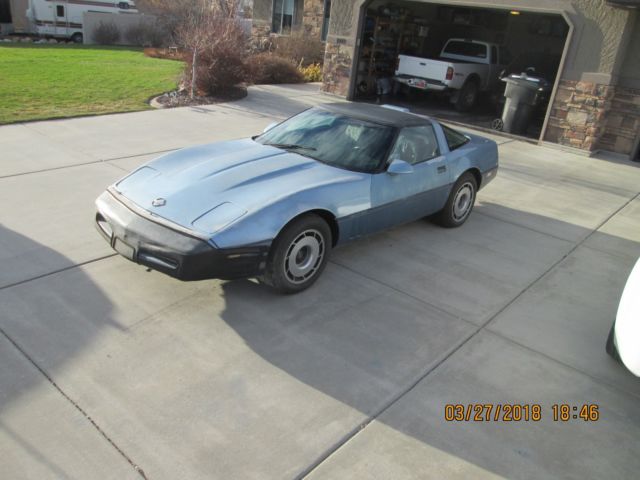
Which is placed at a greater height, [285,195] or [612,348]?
[285,195]

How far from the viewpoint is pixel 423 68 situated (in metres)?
14.5

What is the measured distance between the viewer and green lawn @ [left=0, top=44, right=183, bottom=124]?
1005 centimetres

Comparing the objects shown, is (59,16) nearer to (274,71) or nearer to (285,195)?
(274,71)

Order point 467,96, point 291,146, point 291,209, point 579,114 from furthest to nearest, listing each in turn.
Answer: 1. point 467,96
2. point 579,114
3. point 291,146
4. point 291,209

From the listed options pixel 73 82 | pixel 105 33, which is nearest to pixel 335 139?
pixel 73 82

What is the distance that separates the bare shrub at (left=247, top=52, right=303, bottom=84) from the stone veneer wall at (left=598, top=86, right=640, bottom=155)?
9194 mm

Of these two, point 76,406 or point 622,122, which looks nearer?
point 76,406

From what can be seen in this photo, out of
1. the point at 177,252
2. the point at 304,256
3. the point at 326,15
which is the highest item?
the point at 326,15

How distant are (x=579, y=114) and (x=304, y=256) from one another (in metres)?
9.29

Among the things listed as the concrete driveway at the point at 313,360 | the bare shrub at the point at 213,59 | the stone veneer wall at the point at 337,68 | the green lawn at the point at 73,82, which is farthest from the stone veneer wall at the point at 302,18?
the concrete driveway at the point at 313,360

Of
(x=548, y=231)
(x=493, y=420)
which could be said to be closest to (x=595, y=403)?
(x=493, y=420)

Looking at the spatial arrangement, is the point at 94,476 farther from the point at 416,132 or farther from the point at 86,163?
the point at 86,163

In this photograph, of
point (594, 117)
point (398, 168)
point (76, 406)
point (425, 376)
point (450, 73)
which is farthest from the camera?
point (450, 73)
